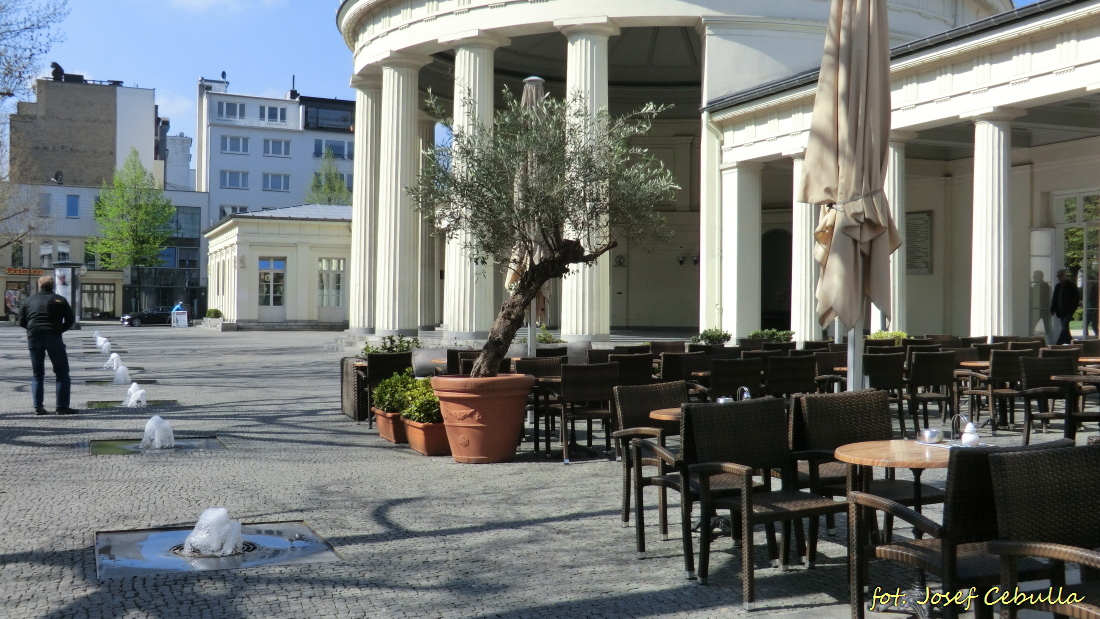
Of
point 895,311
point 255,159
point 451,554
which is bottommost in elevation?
point 451,554

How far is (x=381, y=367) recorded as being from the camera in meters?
11.0

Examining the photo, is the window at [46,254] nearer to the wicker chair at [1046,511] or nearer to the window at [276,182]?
the window at [276,182]

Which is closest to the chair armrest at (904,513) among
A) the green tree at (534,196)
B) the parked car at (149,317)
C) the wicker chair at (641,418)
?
the wicker chair at (641,418)

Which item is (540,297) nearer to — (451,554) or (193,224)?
(451,554)

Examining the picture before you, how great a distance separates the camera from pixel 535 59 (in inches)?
1259

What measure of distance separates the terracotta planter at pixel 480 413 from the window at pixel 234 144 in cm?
6394

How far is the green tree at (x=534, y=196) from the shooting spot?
8984mm

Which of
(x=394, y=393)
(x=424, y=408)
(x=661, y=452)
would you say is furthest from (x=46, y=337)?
(x=661, y=452)

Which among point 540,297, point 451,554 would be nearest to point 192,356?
point 540,297

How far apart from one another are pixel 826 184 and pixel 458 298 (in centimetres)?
1805

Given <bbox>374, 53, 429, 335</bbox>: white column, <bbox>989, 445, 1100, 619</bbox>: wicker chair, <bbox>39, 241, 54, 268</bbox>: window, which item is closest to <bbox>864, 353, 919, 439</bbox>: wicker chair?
<bbox>989, 445, 1100, 619</bbox>: wicker chair

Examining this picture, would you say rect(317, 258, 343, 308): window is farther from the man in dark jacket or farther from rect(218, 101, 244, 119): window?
the man in dark jacket

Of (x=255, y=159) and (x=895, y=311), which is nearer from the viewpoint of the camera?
(x=895, y=311)

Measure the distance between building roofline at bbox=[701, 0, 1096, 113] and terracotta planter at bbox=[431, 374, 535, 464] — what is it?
10177 millimetres
